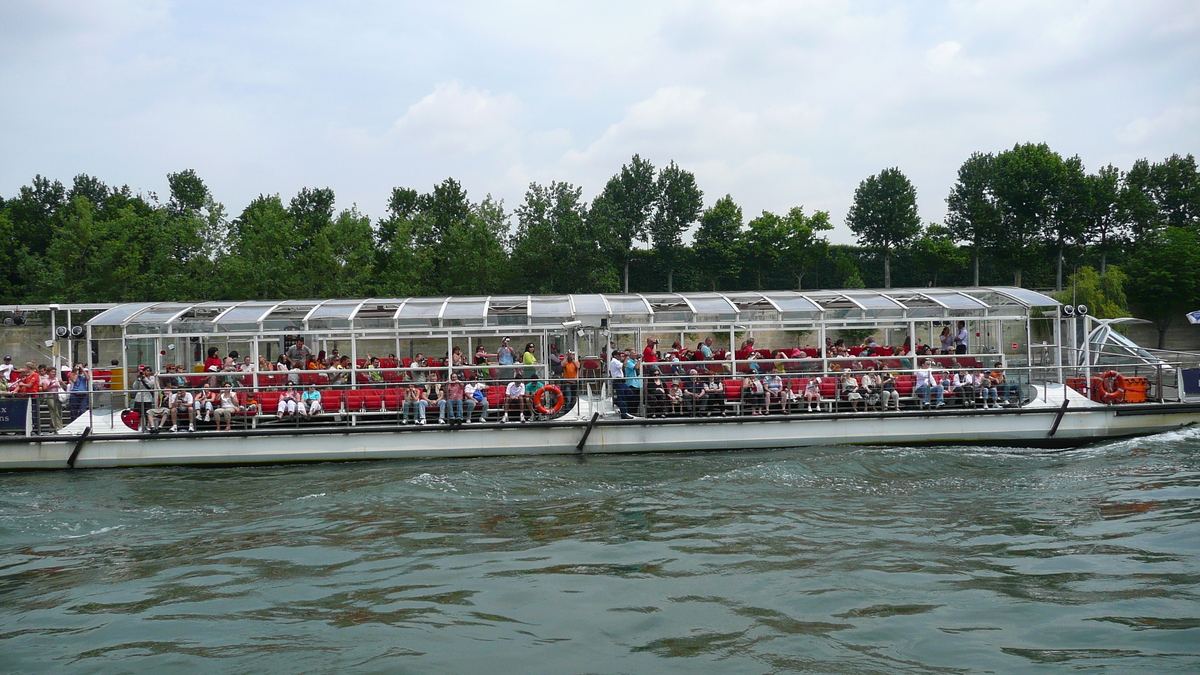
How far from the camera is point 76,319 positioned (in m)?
40.5

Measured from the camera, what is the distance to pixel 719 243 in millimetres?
65188

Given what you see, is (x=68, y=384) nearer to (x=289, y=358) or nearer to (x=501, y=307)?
(x=289, y=358)

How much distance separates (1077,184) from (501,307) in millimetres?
56574

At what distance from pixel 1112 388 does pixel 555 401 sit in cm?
1170

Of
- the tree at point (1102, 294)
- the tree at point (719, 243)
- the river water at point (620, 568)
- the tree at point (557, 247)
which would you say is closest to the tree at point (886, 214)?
the tree at point (719, 243)

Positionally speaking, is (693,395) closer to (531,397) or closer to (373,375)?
(531,397)

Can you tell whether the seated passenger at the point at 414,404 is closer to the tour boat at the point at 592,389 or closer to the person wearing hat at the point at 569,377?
the tour boat at the point at 592,389

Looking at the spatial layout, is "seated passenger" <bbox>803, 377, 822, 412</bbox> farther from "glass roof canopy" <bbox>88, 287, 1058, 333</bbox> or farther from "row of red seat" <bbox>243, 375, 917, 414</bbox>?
"glass roof canopy" <bbox>88, 287, 1058, 333</bbox>

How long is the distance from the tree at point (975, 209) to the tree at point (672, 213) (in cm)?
1983

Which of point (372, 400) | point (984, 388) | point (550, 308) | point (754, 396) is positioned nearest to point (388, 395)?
point (372, 400)

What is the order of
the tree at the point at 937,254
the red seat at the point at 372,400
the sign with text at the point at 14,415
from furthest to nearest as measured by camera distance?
1. the tree at the point at 937,254
2. the red seat at the point at 372,400
3. the sign with text at the point at 14,415

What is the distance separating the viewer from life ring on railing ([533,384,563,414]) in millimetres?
18250

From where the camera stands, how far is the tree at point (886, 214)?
69250mm

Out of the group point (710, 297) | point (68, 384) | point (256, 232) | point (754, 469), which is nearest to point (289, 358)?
point (68, 384)
